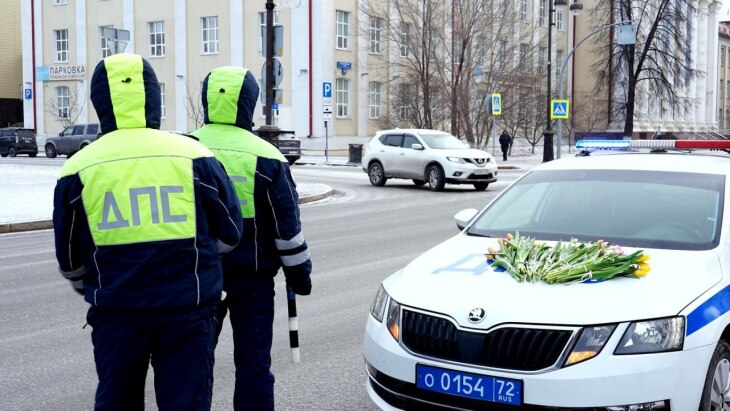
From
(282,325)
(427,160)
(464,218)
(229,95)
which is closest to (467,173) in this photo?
(427,160)

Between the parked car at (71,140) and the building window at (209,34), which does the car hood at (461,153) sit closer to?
the parked car at (71,140)

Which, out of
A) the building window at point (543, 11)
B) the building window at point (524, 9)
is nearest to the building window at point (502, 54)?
the building window at point (524, 9)

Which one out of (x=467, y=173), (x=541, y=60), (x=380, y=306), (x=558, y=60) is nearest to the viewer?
(x=380, y=306)

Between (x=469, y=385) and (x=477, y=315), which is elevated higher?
(x=477, y=315)

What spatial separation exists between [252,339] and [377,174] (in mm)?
20686

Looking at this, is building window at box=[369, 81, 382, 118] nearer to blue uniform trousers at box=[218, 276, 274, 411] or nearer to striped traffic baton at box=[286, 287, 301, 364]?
striped traffic baton at box=[286, 287, 301, 364]

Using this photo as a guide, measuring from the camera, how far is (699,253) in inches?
180

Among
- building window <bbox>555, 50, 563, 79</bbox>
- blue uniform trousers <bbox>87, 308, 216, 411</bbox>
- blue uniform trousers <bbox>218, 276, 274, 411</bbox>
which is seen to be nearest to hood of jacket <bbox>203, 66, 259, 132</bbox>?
blue uniform trousers <bbox>218, 276, 274, 411</bbox>

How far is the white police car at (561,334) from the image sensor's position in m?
3.68

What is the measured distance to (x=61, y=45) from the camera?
5472 centimetres

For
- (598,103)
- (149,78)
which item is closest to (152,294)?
(149,78)

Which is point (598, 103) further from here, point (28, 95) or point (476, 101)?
point (28, 95)

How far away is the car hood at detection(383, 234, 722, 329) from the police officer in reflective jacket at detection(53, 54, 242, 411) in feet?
4.12

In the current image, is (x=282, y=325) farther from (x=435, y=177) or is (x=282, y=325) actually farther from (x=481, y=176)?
(x=435, y=177)
